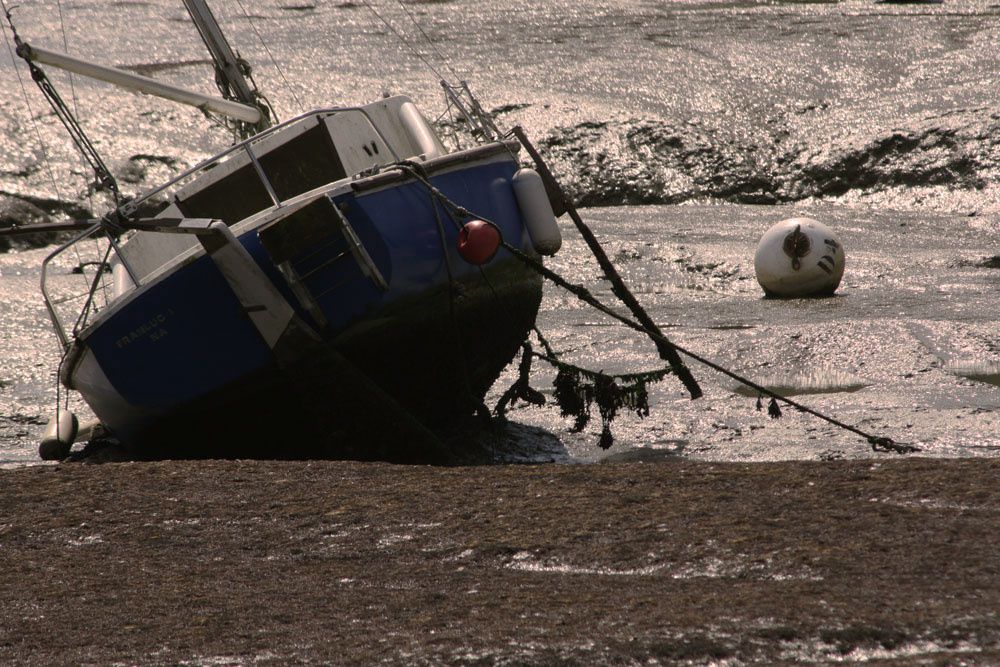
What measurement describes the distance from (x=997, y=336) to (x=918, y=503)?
496 cm

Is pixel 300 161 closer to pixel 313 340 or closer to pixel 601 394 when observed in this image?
pixel 313 340

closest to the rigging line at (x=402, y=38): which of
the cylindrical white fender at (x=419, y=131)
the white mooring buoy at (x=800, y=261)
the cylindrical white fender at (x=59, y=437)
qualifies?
the white mooring buoy at (x=800, y=261)

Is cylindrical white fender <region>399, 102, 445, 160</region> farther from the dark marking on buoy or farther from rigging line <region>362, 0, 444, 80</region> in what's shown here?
rigging line <region>362, 0, 444, 80</region>

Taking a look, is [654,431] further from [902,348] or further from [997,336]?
[997,336]

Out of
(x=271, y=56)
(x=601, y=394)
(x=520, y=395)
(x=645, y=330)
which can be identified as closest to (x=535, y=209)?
(x=520, y=395)

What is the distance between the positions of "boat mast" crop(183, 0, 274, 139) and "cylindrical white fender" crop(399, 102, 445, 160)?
8.06ft

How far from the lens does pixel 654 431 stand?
8.50 metres

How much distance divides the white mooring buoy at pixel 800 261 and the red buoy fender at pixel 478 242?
4539 mm

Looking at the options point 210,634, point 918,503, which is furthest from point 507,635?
point 918,503

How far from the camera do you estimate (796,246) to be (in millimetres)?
11906

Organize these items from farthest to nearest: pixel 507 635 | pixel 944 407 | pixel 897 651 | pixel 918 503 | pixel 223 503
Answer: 1. pixel 944 407
2. pixel 223 503
3. pixel 918 503
4. pixel 507 635
5. pixel 897 651

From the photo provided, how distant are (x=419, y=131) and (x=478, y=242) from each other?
9.64 feet

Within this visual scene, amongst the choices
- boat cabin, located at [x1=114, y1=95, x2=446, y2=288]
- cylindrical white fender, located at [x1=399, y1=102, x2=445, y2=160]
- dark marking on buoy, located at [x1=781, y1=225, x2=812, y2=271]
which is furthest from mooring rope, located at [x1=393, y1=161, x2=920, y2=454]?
dark marking on buoy, located at [x1=781, y1=225, x2=812, y2=271]

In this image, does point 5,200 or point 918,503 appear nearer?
point 918,503
